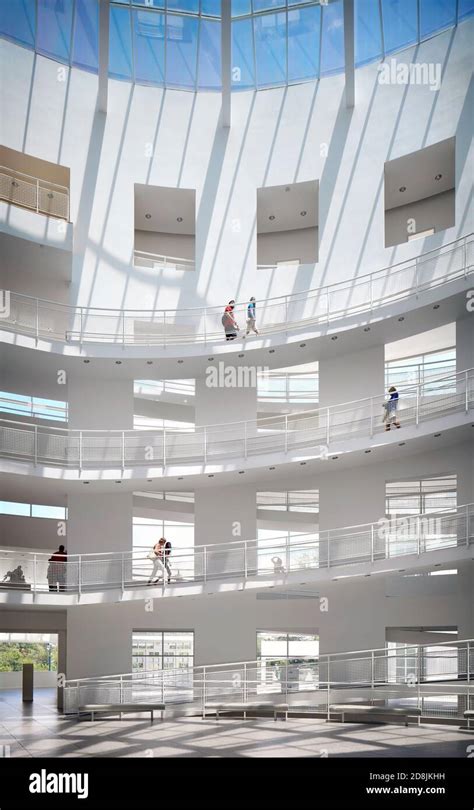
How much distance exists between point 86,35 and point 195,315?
737cm

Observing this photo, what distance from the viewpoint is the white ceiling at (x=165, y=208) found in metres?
22.2

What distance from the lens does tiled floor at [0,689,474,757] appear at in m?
10.6

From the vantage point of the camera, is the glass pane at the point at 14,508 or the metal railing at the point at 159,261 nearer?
the glass pane at the point at 14,508

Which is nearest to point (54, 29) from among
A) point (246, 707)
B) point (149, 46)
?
point (149, 46)

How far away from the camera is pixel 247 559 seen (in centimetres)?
1844

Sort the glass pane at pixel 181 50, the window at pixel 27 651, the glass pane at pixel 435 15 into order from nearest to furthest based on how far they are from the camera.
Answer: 1. the glass pane at pixel 435 15
2. the glass pane at pixel 181 50
3. the window at pixel 27 651

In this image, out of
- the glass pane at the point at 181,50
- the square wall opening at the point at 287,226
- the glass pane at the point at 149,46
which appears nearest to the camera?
the glass pane at the point at 149,46

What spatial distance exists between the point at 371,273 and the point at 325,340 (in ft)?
5.75

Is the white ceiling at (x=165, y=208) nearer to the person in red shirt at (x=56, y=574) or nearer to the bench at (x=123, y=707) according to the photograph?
the person in red shirt at (x=56, y=574)

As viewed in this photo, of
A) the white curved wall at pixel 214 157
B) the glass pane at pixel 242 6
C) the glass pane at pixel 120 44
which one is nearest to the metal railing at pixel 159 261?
the white curved wall at pixel 214 157

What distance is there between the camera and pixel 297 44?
21969 millimetres

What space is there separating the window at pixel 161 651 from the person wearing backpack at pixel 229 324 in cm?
808
